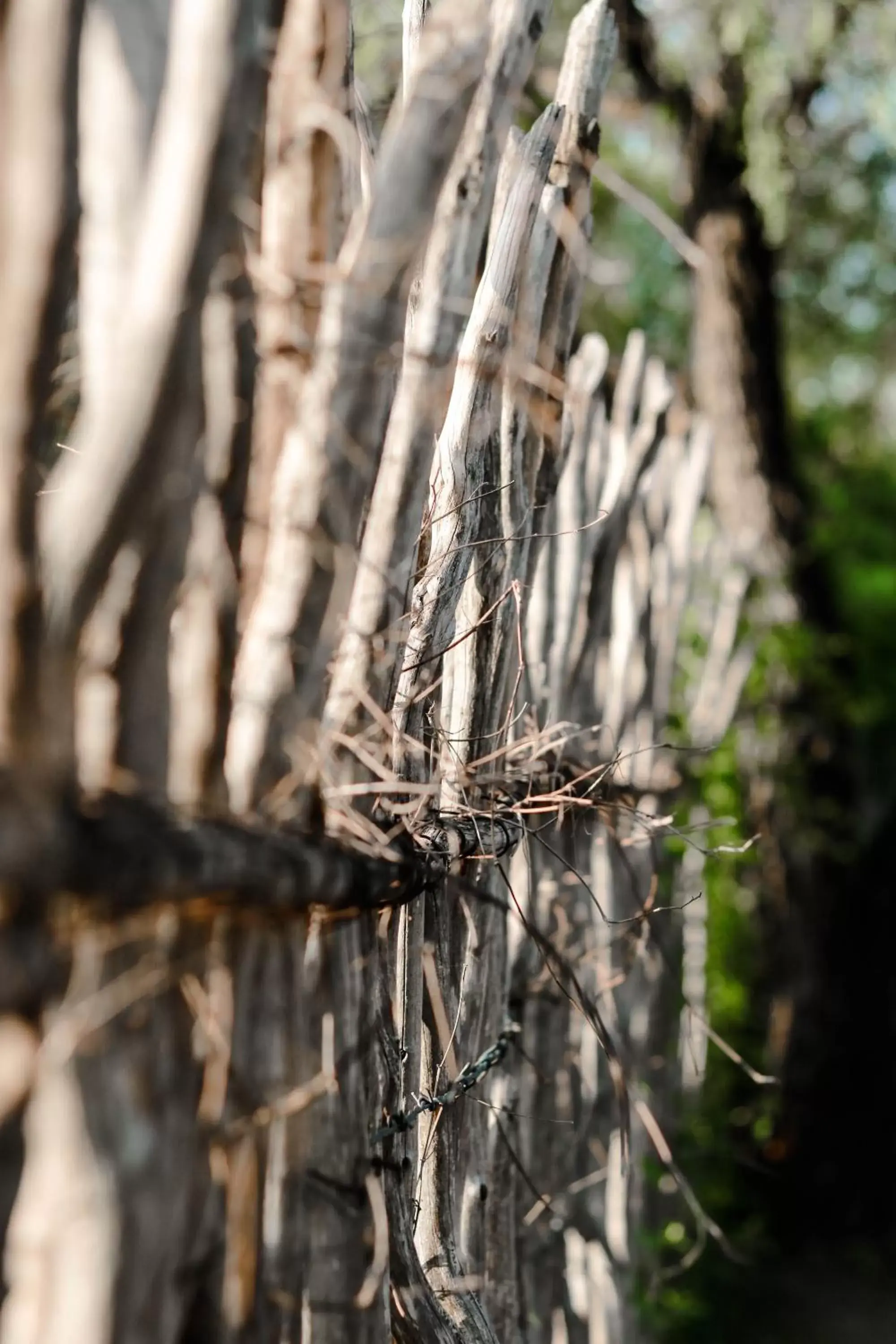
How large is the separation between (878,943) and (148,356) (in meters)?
4.45

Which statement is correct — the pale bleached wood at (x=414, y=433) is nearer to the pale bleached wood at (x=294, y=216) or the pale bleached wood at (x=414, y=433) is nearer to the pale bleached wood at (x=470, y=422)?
the pale bleached wood at (x=294, y=216)

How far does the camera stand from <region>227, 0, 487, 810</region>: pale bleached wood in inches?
40.1

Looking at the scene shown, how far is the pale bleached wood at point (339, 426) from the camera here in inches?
40.1

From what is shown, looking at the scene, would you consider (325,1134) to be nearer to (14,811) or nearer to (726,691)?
(14,811)

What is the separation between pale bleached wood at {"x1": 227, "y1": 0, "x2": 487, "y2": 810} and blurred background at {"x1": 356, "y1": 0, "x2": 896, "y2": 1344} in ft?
9.93

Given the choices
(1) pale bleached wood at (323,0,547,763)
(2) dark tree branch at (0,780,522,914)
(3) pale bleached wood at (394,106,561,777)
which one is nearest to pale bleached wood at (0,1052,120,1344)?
(2) dark tree branch at (0,780,522,914)

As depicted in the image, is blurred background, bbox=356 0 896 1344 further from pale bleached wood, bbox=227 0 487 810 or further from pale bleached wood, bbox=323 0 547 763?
pale bleached wood, bbox=227 0 487 810

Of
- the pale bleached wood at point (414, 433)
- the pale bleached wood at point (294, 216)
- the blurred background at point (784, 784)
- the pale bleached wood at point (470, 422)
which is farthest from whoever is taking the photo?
the blurred background at point (784, 784)

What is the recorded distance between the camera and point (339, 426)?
3.41ft

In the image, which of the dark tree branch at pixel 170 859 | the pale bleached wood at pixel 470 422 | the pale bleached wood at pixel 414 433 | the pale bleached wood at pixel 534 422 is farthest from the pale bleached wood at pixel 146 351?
the pale bleached wood at pixel 534 422

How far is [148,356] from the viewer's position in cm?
90

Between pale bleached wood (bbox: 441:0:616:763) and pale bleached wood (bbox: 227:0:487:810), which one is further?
pale bleached wood (bbox: 441:0:616:763)

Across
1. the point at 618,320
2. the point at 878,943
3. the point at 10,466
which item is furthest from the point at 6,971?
the point at 618,320

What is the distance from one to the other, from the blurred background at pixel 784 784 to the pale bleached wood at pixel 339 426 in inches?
119
